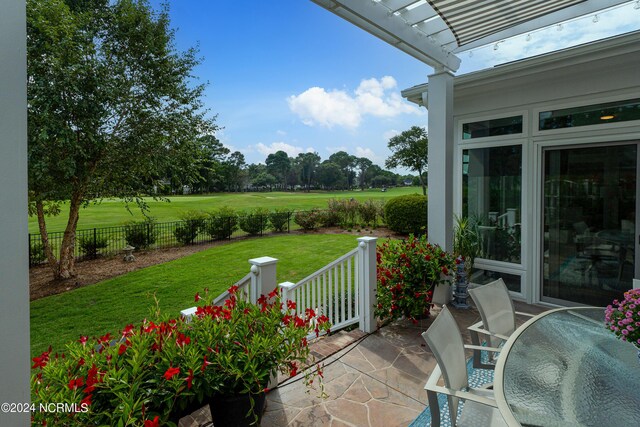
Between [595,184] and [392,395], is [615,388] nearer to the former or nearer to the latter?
[392,395]

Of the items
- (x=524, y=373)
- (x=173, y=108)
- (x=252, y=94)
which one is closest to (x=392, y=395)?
(x=524, y=373)

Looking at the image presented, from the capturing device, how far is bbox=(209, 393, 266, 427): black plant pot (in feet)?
6.06

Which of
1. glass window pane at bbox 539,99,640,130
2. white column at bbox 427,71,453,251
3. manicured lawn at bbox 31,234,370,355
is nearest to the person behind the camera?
glass window pane at bbox 539,99,640,130

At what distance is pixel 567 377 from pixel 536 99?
3841mm

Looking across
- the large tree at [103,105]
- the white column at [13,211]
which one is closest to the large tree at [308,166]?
the large tree at [103,105]

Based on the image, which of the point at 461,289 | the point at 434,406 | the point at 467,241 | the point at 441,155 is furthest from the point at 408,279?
the point at 434,406

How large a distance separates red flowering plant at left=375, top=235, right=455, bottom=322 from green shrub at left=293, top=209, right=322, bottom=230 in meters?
9.57

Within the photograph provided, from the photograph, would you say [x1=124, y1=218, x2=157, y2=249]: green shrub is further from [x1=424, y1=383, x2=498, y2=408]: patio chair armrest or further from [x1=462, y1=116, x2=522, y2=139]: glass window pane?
[x1=424, y1=383, x2=498, y2=408]: patio chair armrest

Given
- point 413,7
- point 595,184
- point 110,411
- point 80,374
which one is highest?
point 413,7

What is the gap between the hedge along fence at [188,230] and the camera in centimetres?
933

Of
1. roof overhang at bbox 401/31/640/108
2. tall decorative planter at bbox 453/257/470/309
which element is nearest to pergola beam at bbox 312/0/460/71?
roof overhang at bbox 401/31/640/108

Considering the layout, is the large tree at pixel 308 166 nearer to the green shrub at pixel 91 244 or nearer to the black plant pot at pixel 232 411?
the green shrub at pixel 91 244

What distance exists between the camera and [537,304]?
436 centimetres

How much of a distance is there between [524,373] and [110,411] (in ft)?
6.61
